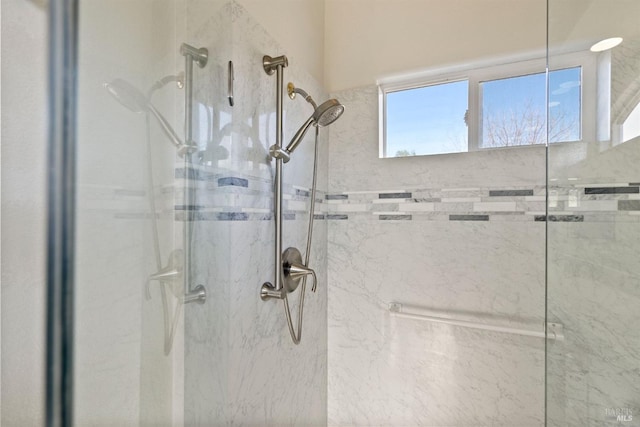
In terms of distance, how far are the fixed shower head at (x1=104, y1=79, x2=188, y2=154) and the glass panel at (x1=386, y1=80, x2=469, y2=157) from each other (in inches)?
43.6

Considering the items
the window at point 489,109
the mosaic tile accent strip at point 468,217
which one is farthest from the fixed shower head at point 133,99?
the mosaic tile accent strip at point 468,217

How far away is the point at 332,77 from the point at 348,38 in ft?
0.71

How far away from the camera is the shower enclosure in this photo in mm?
559

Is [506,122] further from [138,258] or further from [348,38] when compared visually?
[138,258]

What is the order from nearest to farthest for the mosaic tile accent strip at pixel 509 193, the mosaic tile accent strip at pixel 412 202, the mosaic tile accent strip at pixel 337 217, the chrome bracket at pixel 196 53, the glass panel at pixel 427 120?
1. the chrome bracket at pixel 196 53
2. the mosaic tile accent strip at pixel 412 202
3. the mosaic tile accent strip at pixel 509 193
4. the glass panel at pixel 427 120
5. the mosaic tile accent strip at pixel 337 217

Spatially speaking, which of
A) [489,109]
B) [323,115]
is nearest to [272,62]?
[323,115]

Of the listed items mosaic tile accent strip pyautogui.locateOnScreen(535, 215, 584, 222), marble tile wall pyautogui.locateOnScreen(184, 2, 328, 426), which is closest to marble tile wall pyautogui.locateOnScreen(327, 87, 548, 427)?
mosaic tile accent strip pyautogui.locateOnScreen(535, 215, 584, 222)

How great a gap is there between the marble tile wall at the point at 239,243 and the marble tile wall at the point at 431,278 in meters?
0.39

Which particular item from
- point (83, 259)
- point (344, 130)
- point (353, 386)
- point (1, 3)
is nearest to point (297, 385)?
point (353, 386)

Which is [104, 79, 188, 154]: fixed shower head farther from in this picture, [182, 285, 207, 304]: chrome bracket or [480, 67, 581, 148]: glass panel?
[480, 67, 581, 148]: glass panel

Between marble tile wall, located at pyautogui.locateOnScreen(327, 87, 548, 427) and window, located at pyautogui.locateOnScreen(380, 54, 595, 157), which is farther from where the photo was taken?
marble tile wall, located at pyautogui.locateOnScreen(327, 87, 548, 427)

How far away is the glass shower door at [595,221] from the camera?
982 mm

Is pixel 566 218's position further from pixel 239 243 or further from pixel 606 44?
pixel 239 243

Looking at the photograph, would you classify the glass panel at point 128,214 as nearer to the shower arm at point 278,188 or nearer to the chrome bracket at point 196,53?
Answer: the chrome bracket at point 196,53
